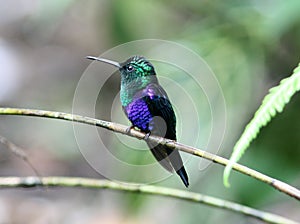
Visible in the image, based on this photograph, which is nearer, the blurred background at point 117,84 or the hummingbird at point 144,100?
the hummingbird at point 144,100

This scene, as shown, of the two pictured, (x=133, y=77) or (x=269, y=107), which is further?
(x=133, y=77)

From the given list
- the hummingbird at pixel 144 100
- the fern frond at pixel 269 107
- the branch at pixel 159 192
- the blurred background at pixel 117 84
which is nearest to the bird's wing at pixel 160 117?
the hummingbird at pixel 144 100

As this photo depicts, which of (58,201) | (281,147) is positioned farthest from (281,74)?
(58,201)

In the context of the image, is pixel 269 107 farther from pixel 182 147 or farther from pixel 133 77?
pixel 133 77

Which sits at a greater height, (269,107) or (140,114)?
(140,114)

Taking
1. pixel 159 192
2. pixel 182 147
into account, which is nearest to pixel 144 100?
pixel 159 192

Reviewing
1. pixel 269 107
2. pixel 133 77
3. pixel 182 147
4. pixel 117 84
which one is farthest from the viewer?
pixel 117 84

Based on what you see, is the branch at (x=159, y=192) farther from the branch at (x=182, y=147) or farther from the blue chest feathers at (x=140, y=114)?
the branch at (x=182, y=147)

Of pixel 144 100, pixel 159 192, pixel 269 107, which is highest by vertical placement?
pixel 144 100

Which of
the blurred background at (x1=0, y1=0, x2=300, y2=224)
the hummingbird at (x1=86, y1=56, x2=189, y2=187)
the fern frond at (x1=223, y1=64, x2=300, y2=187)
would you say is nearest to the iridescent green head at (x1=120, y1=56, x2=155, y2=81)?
the hummingbird at (x1=86, y1=56, x2=189, y2=187)

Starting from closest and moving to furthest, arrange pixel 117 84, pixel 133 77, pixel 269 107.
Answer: pixel 269 107
pixel 133 77
pixel 117 84
